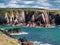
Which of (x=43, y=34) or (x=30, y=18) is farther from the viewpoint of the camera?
(x=30, y=18)

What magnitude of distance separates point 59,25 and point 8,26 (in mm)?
2578

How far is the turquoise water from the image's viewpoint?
8518 millimetres

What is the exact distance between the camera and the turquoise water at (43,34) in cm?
852

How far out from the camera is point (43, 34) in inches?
354

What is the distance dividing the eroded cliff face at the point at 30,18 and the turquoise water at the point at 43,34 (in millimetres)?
467

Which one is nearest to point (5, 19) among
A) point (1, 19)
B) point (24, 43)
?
point (1, 19)

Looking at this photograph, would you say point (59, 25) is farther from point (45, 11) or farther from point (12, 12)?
point (12, 12)

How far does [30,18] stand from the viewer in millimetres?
10367

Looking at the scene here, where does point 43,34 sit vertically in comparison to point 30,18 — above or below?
below

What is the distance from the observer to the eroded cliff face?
393 inches

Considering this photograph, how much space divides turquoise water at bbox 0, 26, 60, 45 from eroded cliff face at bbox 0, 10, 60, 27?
Answer: 0.47m

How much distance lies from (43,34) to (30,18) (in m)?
1.69

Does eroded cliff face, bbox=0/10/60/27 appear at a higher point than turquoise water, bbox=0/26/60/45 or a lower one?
higher

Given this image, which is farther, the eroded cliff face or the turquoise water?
the eroded cliff face
